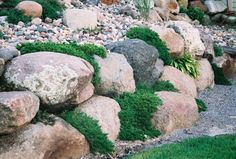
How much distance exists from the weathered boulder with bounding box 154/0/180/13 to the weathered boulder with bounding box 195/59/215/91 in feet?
10.1

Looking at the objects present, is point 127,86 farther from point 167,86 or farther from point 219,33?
point 219,33

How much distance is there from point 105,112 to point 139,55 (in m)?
1.60

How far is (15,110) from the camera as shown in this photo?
5.02 metres

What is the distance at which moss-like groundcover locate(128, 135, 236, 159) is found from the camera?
559 cm

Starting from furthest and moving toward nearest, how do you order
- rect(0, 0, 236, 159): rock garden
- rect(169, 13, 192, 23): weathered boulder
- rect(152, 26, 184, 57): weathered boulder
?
rect(169, 13, 192, 23): weathered boulder < rect(152, 26, 184, 57): weathered boulder < rect(0, 0, 236, 159): rock garden

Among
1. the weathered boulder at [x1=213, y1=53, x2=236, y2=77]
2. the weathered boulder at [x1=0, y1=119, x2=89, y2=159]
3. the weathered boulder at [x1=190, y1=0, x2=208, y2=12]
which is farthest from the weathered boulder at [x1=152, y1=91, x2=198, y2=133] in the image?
the weathered boulder at [x1=190, y1=0, x2=208, y2=12]

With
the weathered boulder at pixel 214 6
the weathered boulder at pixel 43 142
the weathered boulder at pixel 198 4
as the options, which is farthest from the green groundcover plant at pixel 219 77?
the weathered boulder at pixel 43 142

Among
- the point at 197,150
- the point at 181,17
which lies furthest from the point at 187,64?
the point at 181,17

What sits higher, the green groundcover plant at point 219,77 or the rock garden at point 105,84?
the rock garden at point 105,84

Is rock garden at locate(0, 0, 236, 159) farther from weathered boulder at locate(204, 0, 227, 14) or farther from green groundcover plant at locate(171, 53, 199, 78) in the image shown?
weathered boulder at locate(204, 0, 227, 14)

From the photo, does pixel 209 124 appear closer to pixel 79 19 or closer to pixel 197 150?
pixel 197 150

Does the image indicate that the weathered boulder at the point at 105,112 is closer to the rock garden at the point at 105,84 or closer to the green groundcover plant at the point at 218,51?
the rock garden at the point at 105,84

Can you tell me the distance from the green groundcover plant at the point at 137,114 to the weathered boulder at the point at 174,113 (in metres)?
0.10

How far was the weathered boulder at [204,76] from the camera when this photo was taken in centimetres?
985
